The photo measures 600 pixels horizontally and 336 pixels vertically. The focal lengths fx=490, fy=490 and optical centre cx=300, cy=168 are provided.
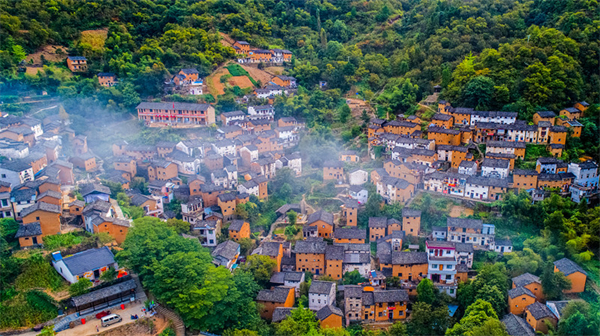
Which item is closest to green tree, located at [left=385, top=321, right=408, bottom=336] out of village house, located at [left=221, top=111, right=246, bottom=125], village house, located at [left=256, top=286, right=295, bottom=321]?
village house, located at [left=256, top=286, right=295, bottom=321]

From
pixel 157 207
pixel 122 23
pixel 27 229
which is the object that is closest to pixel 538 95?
pixel 157 207

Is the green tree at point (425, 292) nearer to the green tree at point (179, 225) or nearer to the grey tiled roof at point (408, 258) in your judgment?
the grey tiled roof at point (408, 258)

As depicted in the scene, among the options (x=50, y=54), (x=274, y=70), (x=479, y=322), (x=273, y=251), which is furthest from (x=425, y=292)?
(x=50, y=54)

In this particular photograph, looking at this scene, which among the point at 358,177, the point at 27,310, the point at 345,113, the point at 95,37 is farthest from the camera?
the point at 95,37

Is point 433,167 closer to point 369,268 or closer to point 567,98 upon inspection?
point 369,268

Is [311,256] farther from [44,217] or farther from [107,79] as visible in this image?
[107,79]

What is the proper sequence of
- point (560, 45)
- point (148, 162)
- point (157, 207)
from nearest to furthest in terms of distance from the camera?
point (157, 207) → point (148, 162) → point (560, 45)
